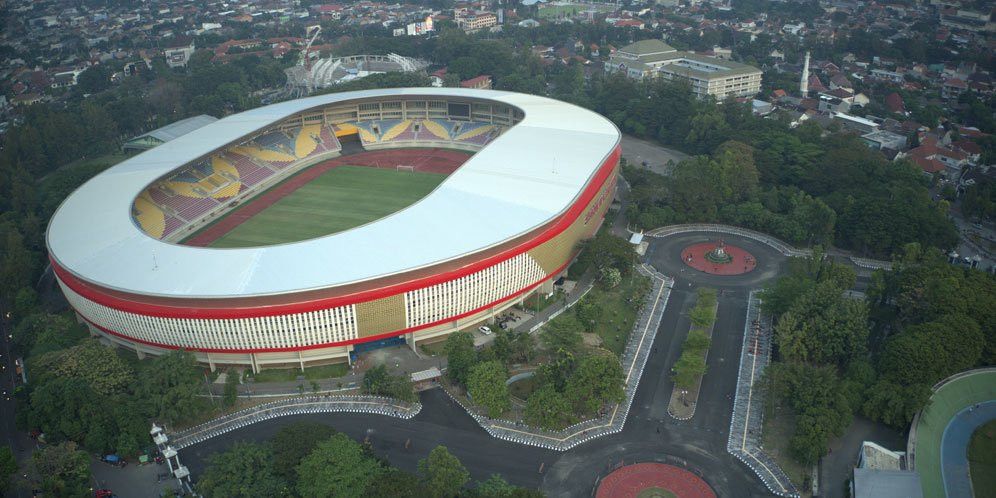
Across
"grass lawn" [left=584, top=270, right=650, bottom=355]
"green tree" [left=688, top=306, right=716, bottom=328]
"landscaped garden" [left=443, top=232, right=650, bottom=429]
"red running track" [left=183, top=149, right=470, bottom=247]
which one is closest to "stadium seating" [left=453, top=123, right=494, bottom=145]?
"red running track" [left=183, top=149, right=470, bottom=247]

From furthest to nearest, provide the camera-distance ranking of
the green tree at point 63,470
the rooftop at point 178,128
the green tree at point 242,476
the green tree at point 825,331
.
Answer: the rooftop at point 178,128 → the green tree at point 825,331 → the green tree at point 63,470 → the green tree at point 242,476

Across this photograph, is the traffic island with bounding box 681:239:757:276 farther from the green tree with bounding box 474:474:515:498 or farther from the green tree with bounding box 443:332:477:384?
the green tree with bounding box 474:474:515:498

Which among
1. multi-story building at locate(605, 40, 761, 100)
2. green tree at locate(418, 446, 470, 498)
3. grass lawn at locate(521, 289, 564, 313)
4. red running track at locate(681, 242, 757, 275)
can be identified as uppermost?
multi-story building at locate(605, 40, 761, 100)

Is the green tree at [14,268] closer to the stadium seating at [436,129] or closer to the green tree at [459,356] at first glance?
the green tree at [459,356]

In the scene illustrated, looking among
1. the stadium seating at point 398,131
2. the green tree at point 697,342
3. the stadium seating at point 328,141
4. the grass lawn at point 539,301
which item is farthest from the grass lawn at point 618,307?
the stadium seating at point 328,141

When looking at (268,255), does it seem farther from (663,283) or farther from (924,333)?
(924,333)

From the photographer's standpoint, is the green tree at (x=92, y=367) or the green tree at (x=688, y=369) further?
the green tree at (x=688, y=369)
